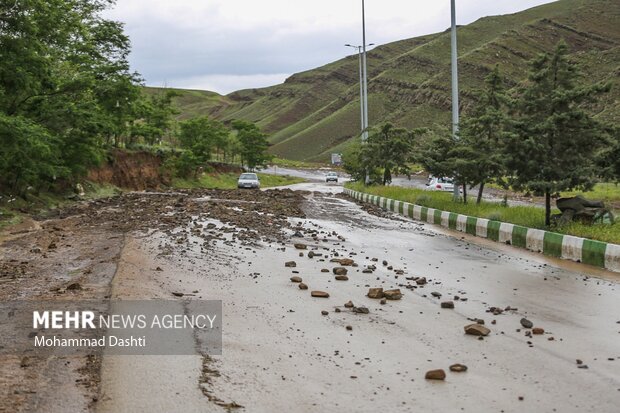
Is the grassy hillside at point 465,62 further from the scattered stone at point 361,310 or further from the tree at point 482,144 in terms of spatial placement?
the scattered stone at point 361,310

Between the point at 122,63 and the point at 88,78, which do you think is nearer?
the point at 88,78

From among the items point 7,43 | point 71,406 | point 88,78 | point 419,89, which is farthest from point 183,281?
point 419,89

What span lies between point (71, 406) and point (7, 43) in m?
18.0

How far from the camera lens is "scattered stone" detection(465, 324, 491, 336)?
675 centimetres

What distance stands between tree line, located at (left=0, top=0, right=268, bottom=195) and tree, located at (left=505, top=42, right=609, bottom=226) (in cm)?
1449

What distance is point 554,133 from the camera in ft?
52.6

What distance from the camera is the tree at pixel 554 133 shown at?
1559 cm

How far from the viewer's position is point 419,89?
14550 centimetres

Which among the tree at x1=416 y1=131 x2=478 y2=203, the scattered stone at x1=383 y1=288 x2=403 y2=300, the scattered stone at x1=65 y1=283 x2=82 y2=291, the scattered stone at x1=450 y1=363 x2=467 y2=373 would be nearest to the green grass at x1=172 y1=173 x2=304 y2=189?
the tree at x1=416 y1=131 x2=478 y2=203

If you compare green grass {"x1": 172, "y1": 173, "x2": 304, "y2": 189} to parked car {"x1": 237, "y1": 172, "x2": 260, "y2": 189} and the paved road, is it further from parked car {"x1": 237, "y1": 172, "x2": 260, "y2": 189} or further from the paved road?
the paved road

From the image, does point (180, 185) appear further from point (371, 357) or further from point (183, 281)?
point (371, 357)

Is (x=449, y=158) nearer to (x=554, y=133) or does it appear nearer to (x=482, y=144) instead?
(x=482, y=144)

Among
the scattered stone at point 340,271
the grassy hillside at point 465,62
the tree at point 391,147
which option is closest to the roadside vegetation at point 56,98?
the scattered stone at point 340,271

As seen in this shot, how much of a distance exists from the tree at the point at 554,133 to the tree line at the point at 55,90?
14.5m
